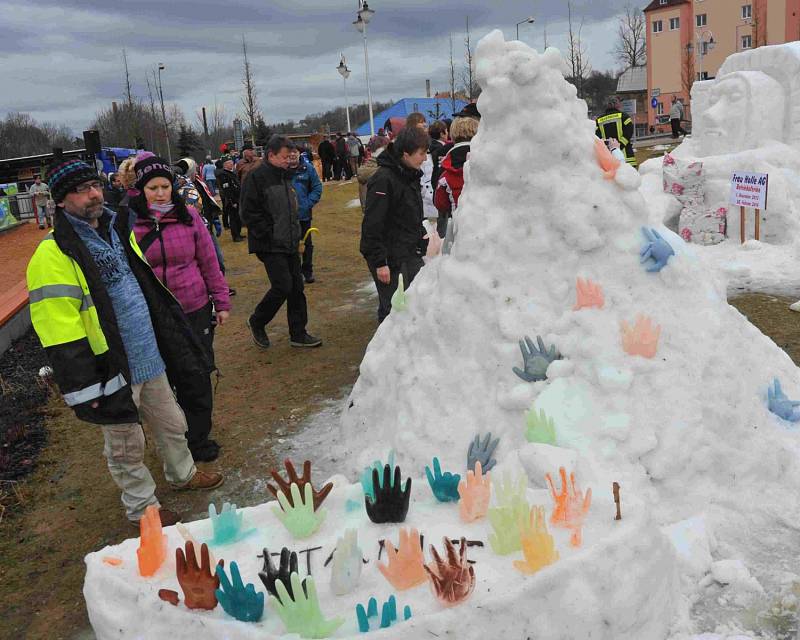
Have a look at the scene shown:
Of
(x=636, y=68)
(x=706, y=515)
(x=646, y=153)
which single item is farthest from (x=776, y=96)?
(x=636, y=68)

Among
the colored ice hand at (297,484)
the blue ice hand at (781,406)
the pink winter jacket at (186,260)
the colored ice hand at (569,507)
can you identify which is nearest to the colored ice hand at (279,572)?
the colored ice hand at (297,484)

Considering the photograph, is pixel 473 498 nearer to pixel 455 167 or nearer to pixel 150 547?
pixel 150 547

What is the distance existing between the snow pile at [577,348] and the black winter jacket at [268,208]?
241 cm

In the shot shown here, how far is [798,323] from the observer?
20.5 ft

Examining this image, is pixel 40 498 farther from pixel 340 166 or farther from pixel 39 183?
pixel 340 166

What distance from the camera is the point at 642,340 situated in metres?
3.27

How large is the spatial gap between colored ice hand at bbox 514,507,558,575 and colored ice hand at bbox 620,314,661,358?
1.27 m

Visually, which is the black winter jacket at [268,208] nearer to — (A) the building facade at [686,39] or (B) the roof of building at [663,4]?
(A) the building facade at [686,39]

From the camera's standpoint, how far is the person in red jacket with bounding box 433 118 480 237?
17.9 ft

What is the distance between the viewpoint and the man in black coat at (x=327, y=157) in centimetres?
2347

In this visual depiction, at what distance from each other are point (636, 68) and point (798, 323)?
54.1 meters

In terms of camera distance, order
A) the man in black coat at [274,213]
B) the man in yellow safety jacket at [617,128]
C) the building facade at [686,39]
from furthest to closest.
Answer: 1. the building facade at [686,39]
2. the man in yellow safety jacket at [617,128]
3. the man in black coat at [274,213]

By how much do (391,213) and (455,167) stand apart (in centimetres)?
64

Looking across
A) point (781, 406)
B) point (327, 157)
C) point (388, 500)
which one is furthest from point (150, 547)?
point (327, 157)
